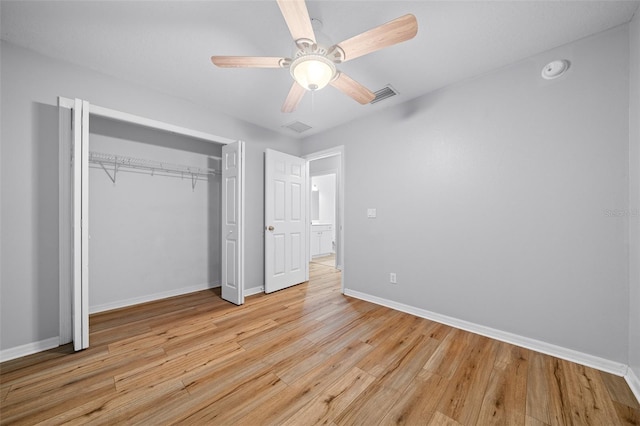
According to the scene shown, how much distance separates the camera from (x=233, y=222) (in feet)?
10.7

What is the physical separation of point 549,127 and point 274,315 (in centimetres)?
323

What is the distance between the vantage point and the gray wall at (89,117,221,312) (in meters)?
2.85

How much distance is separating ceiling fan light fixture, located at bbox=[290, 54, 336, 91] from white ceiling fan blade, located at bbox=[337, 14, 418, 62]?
131mm

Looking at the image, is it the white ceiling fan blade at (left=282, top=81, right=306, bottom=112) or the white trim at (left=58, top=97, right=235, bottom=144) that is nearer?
the white ceiling fan blade at (left=282, top=81, right=306, bottom=112)

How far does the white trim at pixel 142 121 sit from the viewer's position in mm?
2281

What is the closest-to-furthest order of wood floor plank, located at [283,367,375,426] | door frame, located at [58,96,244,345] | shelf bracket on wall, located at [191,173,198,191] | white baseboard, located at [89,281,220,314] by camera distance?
wood floor plank, located at [283,367,375,426] → door frame, located at [58,96,244,345] → white baseboard, located at [89,281,220,314] → shelf bracket on wall, located at [191,173,198,191]

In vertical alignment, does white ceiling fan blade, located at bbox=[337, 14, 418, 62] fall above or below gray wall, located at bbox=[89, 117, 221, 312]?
above

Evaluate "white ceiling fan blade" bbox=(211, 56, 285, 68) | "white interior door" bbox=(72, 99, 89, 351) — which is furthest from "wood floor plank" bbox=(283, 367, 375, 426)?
"white ceiling fan blade" bbox=(211, 56, 285, 68)

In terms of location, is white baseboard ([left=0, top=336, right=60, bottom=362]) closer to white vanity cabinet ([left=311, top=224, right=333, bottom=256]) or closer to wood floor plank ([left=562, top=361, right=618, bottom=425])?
wood floor plank ([left=562, top=361, right=618, bottom=425])

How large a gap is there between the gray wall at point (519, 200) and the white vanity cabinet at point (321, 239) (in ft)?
11.5

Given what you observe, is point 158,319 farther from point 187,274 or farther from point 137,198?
point 137,198

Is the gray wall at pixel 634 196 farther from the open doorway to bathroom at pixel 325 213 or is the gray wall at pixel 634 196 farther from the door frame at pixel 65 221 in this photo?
the door frame at pixel 65 221

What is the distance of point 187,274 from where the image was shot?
356cm

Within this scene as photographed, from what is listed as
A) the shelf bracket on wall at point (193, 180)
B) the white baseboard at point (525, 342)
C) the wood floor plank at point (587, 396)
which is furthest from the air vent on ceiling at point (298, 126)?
the wood floor plank at point (587, 396)
